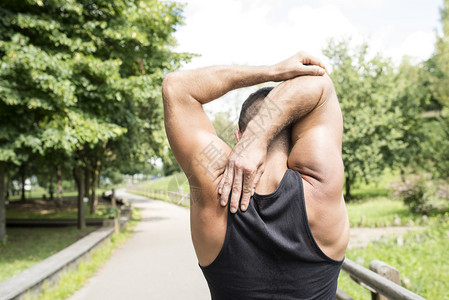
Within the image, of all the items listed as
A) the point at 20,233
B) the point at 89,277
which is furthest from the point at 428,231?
the point at 20,233

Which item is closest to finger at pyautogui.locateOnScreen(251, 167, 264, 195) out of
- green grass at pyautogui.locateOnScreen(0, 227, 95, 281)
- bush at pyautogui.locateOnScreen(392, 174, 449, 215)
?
green grass at pyautogui.locateOnScreen(0, 227, 95, 281)

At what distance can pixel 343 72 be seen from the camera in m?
24.8

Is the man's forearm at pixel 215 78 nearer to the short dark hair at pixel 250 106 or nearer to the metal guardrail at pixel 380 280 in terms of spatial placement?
the short dark hair at pixel 250 106

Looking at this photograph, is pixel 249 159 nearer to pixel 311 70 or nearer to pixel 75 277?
pixel 311 70

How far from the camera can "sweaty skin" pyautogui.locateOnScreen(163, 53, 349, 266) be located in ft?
4.23

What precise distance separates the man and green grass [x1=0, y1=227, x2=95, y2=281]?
726 centimetres

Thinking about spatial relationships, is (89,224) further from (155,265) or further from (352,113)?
(352,113)

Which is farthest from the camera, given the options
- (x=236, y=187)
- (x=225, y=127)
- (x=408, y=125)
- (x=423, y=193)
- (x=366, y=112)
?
(x=408, y=125)

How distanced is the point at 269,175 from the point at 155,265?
7.82 m

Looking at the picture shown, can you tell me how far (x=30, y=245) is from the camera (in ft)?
35.1

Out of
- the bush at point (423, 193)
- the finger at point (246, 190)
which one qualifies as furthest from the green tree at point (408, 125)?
the finger at point (246, 190)

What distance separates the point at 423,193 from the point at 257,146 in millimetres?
16230

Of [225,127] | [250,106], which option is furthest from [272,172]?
[225,127]

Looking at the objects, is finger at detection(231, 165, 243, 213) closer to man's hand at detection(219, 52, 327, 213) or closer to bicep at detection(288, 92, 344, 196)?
man's hand at detection(219, 52, 327, 213)
